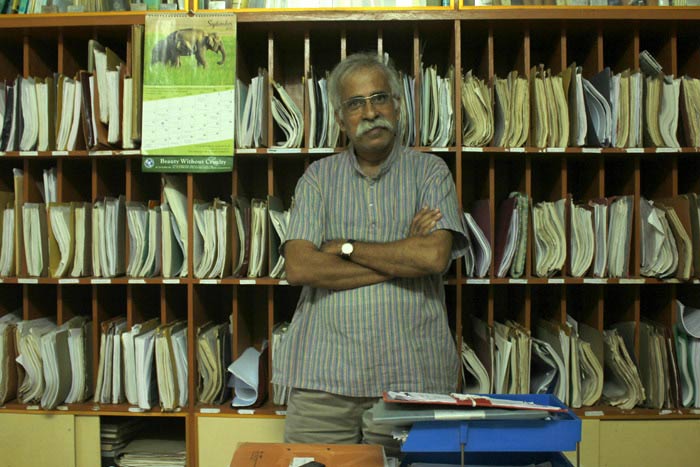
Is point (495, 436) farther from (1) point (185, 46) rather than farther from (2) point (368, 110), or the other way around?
(1) point (185, 46)

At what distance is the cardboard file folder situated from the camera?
40.9 inches

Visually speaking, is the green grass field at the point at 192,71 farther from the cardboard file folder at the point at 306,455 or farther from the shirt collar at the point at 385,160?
the cardboard file folder at the point at 306,455

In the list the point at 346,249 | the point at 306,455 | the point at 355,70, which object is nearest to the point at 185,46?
the point at 355,70

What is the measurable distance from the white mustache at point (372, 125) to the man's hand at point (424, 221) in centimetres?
31

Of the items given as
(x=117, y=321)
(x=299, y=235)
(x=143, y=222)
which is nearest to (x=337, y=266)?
(x=299, y=235)

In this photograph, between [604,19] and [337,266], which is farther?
[604,19]

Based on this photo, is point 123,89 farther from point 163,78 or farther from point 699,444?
point 699,444

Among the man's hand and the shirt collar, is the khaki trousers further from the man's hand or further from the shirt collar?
the shirt collar

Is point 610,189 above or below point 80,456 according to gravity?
above

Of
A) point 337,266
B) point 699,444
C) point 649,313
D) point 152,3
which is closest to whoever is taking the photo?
point 337,266

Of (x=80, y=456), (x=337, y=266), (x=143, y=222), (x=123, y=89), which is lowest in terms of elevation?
(x=80, y=456)

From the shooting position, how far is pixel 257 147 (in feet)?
7.26

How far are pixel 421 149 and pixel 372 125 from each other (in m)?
0.43

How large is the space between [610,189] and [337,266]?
1607 mm
